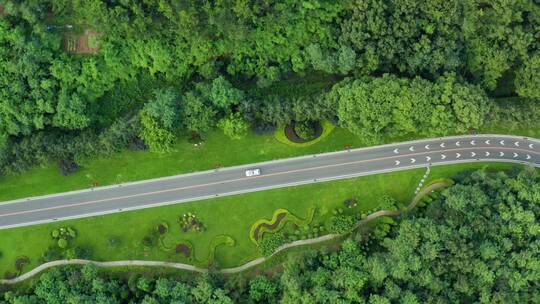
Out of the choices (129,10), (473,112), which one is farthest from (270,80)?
(473,112)

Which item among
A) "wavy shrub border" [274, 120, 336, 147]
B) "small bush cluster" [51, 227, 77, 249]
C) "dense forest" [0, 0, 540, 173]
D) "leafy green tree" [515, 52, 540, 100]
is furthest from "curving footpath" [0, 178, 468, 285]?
"leafy green tree" [515, 52, 540, 100]

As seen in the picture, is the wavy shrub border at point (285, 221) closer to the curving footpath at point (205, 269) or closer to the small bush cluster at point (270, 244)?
the small bush cluster at point (270, 244)

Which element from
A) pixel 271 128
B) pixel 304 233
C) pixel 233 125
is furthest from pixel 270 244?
pixel 233 125

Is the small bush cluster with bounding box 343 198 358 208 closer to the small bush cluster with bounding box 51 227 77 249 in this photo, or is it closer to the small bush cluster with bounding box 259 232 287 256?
the small bush cluster with bounding box 259 232 287 256

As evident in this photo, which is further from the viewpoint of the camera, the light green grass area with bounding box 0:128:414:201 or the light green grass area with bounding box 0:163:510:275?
the light green grass area with bounding box 0:128:414:201

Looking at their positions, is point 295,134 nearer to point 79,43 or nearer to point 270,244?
point 270,244

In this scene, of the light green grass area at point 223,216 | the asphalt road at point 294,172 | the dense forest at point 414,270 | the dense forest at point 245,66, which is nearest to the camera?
the dense forest at point 414,270

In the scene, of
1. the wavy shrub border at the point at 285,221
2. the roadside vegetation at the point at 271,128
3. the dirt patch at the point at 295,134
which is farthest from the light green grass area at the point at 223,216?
the dirt patch at the point at 295,134
